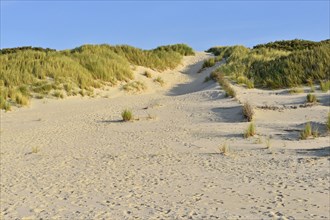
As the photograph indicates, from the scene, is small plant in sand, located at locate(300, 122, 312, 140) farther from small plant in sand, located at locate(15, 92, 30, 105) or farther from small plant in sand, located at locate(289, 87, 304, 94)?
small plant in sand, located at locate(15, 92, 30, 105)

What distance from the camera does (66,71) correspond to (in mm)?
22016

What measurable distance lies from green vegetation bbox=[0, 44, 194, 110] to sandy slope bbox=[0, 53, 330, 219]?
2.33 metres

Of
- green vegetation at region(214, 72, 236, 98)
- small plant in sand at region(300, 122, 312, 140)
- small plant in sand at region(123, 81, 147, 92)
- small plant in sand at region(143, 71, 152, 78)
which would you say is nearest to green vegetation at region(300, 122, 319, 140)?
small plant in sand at region(300, 122, 312, 140)

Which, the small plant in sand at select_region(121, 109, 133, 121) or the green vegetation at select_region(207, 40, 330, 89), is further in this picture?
the green vegetation at select_region(207, 40, 330, 89)

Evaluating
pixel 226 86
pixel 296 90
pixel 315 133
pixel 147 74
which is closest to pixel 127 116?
pixel 226 86

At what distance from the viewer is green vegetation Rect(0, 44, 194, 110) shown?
19672 millimetres

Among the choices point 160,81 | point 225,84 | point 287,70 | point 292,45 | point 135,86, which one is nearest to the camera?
point 225,84

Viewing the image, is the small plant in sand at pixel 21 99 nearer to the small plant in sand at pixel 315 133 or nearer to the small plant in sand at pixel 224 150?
the small plant in sand at pixel 224 150

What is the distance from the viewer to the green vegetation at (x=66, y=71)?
1967 centimetres

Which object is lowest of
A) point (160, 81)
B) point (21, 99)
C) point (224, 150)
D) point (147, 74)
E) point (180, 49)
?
point (224, 150)

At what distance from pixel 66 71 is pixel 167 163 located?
1379 centimetres

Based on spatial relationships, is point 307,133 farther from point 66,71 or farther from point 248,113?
point 66,71

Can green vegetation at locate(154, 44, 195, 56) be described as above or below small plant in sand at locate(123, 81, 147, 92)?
above

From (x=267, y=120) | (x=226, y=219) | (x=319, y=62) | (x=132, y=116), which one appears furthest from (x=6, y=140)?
(x=319, y=62)
